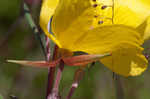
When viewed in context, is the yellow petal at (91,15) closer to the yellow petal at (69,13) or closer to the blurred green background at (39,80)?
the yellow petal at (69,13)

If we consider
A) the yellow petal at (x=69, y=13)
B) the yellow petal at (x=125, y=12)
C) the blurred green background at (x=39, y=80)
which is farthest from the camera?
the blurred green background at (x=39, y=80)

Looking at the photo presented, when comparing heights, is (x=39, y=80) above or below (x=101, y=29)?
below

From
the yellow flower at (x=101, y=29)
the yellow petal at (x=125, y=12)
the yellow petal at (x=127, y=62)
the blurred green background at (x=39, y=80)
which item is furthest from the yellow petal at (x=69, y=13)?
the blurred green background at (x=39, y=80)

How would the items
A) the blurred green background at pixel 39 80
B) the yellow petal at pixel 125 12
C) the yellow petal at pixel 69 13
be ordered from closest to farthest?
the yellow petal at pixel 69 13 < the yellow petal at pixel 125 12 < the blurred green background at pixel 39 80

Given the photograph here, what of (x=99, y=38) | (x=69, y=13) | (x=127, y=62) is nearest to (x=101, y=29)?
(x=99, y=38)

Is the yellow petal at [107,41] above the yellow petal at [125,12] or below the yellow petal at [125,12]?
below

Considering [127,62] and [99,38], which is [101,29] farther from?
[127,62]

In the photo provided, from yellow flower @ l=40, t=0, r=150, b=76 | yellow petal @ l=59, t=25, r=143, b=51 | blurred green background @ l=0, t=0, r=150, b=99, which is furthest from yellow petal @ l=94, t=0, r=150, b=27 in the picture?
blurred green background @ l=0, t=0, r=150, b=99

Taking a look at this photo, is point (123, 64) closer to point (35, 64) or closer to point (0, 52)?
point (35, 64)

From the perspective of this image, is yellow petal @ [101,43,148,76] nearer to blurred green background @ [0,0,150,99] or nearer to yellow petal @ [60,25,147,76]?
yellow petal @ [60,25,147,76]

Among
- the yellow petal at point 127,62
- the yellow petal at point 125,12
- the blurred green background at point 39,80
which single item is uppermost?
the yellow petal at point 125,12
